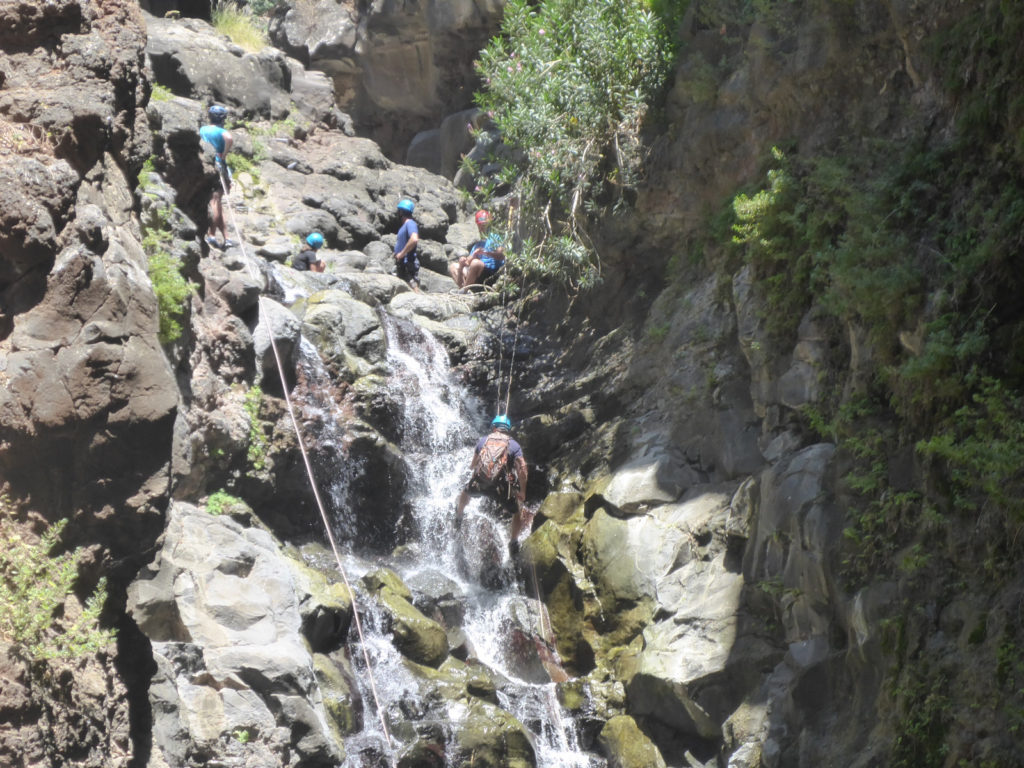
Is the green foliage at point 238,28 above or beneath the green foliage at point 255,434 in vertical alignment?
above

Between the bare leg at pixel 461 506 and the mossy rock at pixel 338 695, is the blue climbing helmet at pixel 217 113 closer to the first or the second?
the bare leg at pixel 461 506

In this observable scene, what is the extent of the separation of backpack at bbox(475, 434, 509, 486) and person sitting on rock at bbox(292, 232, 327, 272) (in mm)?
5373

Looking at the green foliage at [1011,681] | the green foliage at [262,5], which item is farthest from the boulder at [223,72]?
the green foliage at [1011,681]

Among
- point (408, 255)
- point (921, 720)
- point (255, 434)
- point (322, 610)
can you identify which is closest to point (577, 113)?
point (408, 255)

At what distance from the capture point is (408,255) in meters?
15.8

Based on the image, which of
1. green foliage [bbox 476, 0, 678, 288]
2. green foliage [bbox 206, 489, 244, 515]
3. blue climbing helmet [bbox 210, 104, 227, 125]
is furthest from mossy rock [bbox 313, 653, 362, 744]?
blue climbing helmet [bbox 210, 104, 227, 125]

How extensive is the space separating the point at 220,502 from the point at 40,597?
4.69 m

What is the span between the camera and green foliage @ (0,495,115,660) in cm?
457

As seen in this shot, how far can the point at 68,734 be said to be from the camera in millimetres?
4727

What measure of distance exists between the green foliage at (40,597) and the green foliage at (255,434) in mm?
4980

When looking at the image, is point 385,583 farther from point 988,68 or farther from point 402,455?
point 988,68

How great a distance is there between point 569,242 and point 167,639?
286 inches

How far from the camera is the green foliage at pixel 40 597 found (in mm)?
4566

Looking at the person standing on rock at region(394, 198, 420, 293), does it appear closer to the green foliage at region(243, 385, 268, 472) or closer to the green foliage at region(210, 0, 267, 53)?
the green foliage at region(243, 385, 268, 472)
